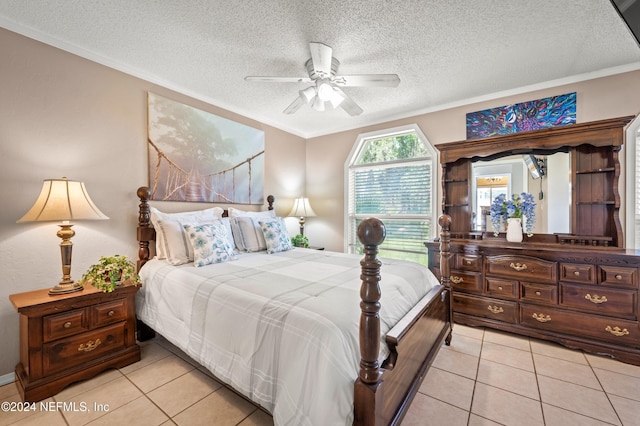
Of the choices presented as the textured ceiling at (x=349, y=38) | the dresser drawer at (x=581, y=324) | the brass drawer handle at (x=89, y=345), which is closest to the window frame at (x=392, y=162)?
the textured ceiling at (x=349, y=38)

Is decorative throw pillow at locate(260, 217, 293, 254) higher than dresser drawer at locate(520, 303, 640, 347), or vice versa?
decorative throw pillow at locate(260, 217, 293, 254)

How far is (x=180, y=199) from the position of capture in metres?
3.04

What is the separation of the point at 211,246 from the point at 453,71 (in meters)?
2.88

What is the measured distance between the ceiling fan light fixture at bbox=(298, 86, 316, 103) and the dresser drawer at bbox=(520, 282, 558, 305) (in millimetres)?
2680

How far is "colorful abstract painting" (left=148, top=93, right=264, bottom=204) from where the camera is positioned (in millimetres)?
2857

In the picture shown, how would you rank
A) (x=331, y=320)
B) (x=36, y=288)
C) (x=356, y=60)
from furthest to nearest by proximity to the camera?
(x=356, y=60) → (x=36, y=288) → (x=331, y=320)

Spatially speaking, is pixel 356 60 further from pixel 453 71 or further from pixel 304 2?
pixel 453 71

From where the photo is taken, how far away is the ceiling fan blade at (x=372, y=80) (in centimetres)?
207

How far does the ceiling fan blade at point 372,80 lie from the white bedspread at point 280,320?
4.80 ft

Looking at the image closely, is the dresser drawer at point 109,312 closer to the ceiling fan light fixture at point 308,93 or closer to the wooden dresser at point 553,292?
the ceiling fan light fixture at point 308,93

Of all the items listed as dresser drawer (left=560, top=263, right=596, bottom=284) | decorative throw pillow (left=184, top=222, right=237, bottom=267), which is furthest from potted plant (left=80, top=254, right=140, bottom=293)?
dresser drawer (left=560, top=263, right=596, bottom=284)

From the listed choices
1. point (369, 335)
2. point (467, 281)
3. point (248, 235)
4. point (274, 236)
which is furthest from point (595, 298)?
point (248, 235)

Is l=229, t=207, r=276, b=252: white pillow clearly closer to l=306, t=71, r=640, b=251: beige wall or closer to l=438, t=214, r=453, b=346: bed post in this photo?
l=306, t=71, r=640, b=251: beige wall

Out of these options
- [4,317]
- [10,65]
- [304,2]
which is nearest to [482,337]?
[304,2]
